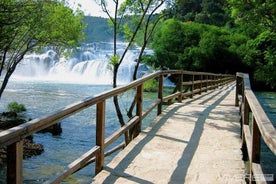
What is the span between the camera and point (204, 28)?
6103 centimetres

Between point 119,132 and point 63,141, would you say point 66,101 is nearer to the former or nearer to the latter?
point 63,141

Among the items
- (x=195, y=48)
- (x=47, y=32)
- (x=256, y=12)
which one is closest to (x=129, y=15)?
(x=47, y=32)

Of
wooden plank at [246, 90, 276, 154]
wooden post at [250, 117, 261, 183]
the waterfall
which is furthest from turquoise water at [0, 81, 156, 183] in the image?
the waterfall

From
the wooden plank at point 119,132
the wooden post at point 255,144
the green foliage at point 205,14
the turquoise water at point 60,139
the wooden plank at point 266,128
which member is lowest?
the turquoise water at point 60,139

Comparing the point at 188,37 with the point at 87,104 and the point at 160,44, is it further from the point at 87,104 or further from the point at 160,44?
the point at 87,104

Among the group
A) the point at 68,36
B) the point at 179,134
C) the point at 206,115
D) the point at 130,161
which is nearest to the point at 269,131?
the point at 130,161

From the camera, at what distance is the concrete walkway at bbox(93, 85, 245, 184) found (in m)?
4.73

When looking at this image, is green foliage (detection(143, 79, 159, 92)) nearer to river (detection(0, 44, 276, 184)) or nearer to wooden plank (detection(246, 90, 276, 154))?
river (detection(0, 44, 276, 184))

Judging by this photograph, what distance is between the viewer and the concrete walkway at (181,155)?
15.5 feet

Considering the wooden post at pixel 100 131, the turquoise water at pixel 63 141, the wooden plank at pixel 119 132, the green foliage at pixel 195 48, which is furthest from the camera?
the green foliage at pixel 195 48

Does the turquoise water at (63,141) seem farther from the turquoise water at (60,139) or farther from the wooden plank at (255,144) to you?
the wooden plank at (255,144)

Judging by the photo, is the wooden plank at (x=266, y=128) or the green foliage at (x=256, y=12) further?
the green foliage at (x=256, y=12)

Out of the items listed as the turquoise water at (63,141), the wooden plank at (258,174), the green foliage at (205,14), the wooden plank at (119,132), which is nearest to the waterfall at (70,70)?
the turquoise water at (63,141)

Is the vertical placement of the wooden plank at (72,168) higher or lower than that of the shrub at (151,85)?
higher
